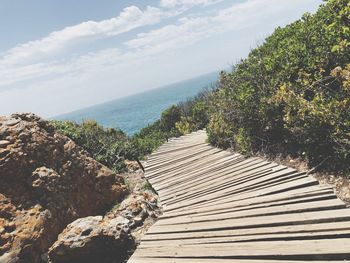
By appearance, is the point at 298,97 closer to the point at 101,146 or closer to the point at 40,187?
the point at 40,187

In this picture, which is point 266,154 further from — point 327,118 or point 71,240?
point 71,240

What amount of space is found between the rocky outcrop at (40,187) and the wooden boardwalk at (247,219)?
1.58 metres

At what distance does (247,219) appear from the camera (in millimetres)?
5887

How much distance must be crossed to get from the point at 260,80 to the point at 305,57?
1.59 meters

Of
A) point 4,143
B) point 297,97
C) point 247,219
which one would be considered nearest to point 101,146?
point 4,143

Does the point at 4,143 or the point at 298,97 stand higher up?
the point at 4,143

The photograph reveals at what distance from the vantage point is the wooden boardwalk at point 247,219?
464 centimetres

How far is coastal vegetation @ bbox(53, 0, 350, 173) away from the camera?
301 inches

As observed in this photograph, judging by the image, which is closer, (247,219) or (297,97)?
(247,219)

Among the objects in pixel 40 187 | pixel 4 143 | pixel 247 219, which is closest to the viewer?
pixel 247 219

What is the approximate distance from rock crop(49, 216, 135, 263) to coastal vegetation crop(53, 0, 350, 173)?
174 inches

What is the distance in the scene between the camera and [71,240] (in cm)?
676

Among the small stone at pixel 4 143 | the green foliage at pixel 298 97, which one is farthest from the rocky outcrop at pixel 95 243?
the green foliage at pixel 298 97

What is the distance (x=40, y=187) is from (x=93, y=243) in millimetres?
2615
